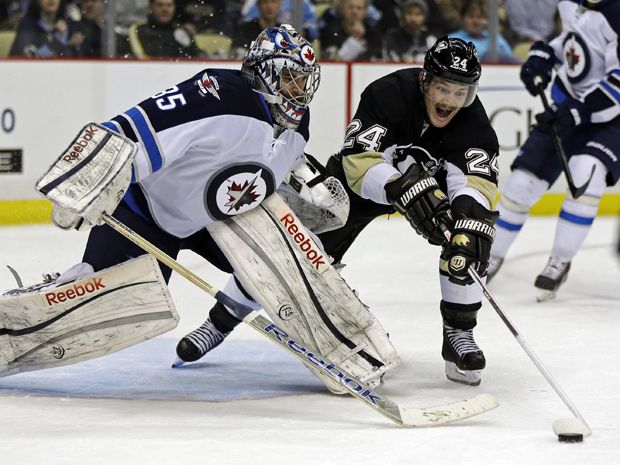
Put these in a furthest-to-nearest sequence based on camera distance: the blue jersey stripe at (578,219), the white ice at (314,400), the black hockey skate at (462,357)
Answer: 1. the blue jersey stripe at (578,219)
2. the black hockey skate at (462,357)
3. the white ice at (314,400)

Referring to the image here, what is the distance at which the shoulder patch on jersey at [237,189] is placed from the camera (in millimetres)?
2941

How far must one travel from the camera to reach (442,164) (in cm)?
330

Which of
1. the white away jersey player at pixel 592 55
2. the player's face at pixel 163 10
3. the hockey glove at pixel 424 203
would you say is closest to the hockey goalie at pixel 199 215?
the hockey glove at pixel 424 203

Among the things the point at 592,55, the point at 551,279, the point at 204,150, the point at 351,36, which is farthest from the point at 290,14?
the point at 204,150

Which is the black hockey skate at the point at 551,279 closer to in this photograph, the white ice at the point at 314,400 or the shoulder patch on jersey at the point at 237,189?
the white ice at the point at 314,400

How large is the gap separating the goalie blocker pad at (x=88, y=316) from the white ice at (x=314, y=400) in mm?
119

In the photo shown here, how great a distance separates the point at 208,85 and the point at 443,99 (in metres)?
0.66

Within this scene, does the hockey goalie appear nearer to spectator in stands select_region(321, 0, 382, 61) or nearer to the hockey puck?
the hockey puck

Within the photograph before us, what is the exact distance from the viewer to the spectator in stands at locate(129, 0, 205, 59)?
19.4 ft

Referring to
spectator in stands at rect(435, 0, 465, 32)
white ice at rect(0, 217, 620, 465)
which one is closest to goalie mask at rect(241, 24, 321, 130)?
white ice at rect(0, 217, 620, 465)

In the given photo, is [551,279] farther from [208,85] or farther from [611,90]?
[208,85]

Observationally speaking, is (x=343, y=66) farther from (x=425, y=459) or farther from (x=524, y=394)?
(x=425, y=459)

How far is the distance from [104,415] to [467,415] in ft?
2.62

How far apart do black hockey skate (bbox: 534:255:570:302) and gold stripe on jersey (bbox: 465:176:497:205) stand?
1.40m
